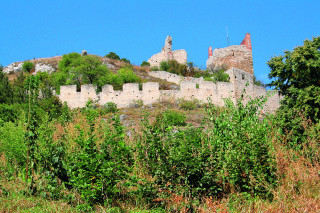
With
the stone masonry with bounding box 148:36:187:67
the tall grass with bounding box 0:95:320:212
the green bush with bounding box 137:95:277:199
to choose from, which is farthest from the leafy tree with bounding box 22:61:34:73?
the green bush with bounding box 137:95:277:199

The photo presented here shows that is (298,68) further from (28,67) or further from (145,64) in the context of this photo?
(28,67)

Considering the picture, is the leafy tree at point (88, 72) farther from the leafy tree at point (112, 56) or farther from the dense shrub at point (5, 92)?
the leafy tree at point (112, 56)

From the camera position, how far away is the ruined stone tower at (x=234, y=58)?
133ft

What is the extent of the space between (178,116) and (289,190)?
11921 millimetres

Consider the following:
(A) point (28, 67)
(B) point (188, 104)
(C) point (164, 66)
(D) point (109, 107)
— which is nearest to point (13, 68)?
(A) point (28, 67)

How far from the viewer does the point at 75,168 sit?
26.5ft

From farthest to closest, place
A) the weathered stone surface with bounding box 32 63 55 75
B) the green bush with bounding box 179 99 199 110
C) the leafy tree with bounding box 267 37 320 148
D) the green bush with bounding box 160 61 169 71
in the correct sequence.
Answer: the green bush with bounding box 160 61 169 71 < the weathered stone surface with bounding box 32 63 55 75 < the green bush with bounding box 179 99 199 110 < the leafy tree with bounding box 267 37 320 148

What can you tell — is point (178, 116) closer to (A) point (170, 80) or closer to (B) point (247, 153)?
(B) point (247, 153)

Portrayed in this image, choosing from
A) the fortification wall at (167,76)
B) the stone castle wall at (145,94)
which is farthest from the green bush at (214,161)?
the fortification wall at (167,76)

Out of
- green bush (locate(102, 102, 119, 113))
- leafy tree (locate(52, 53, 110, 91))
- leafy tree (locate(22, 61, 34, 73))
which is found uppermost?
leafy tree (locate(22, 61, 34, 73))

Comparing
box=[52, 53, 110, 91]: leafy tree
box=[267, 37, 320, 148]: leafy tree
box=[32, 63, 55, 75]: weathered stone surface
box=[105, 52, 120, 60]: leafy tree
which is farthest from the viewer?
box=[105, 52, 120, 60]: leafy tree

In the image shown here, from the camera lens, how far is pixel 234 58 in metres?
40.9

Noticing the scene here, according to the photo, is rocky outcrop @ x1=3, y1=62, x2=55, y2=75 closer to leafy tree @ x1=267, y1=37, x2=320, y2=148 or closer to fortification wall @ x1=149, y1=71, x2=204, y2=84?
fortification wall @ x1=149, y1=71, x2=204, y2=84

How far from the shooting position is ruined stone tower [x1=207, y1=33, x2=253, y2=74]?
133 feet
